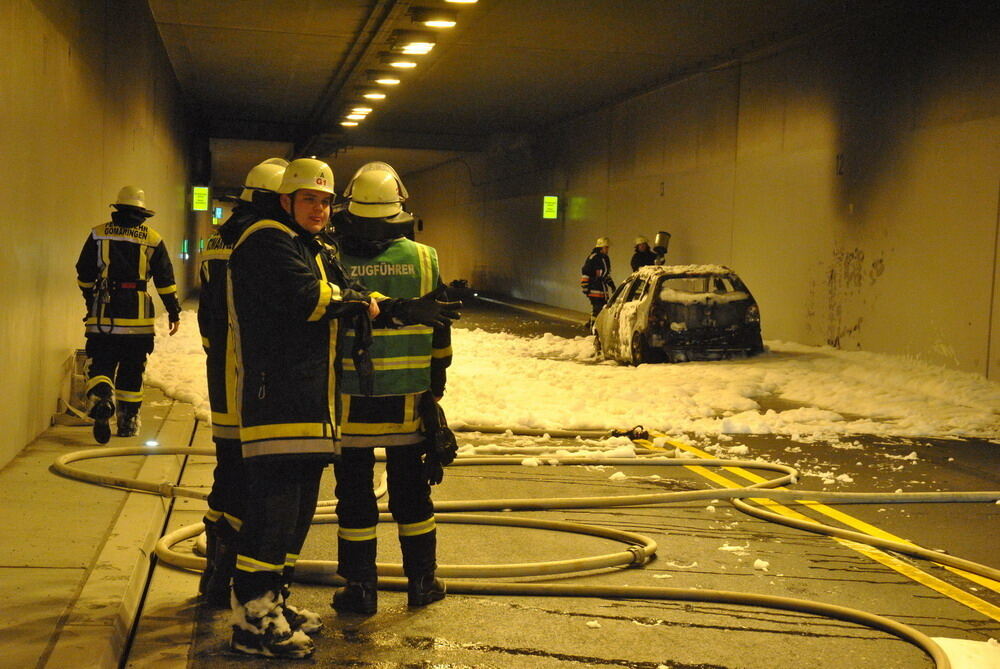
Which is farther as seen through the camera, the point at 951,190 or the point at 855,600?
the point at 951,190

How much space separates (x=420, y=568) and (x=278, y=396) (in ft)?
4.17

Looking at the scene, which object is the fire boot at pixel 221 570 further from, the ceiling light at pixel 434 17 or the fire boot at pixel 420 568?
the ceiling light at pixel 434 17

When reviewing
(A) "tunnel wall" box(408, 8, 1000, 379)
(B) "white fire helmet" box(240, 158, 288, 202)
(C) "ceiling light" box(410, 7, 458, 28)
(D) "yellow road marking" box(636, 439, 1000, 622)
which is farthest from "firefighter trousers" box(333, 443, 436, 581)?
(C) "ceiling light" box(410, 7, 458, 28)

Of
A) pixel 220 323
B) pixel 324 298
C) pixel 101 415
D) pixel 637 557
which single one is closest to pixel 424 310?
pixel 324 298

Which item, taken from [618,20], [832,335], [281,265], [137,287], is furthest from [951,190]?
[281,265]

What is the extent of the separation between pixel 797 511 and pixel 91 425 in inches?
248

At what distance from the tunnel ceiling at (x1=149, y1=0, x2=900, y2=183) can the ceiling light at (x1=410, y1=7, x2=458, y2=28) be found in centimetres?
18

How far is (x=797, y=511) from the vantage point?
26.7 ft

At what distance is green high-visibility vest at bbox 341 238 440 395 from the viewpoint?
17.6 feet

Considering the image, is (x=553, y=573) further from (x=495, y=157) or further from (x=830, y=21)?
(x=495, y=157)

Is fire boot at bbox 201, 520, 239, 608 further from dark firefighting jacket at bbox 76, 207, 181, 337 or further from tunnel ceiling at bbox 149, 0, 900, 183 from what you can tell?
tunnel ceiling at bbox 149, 0, 900, 183

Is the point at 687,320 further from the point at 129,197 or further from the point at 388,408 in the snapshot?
the point at 388,408

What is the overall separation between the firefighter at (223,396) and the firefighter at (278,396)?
0.42 metres

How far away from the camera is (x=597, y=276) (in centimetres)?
2302
